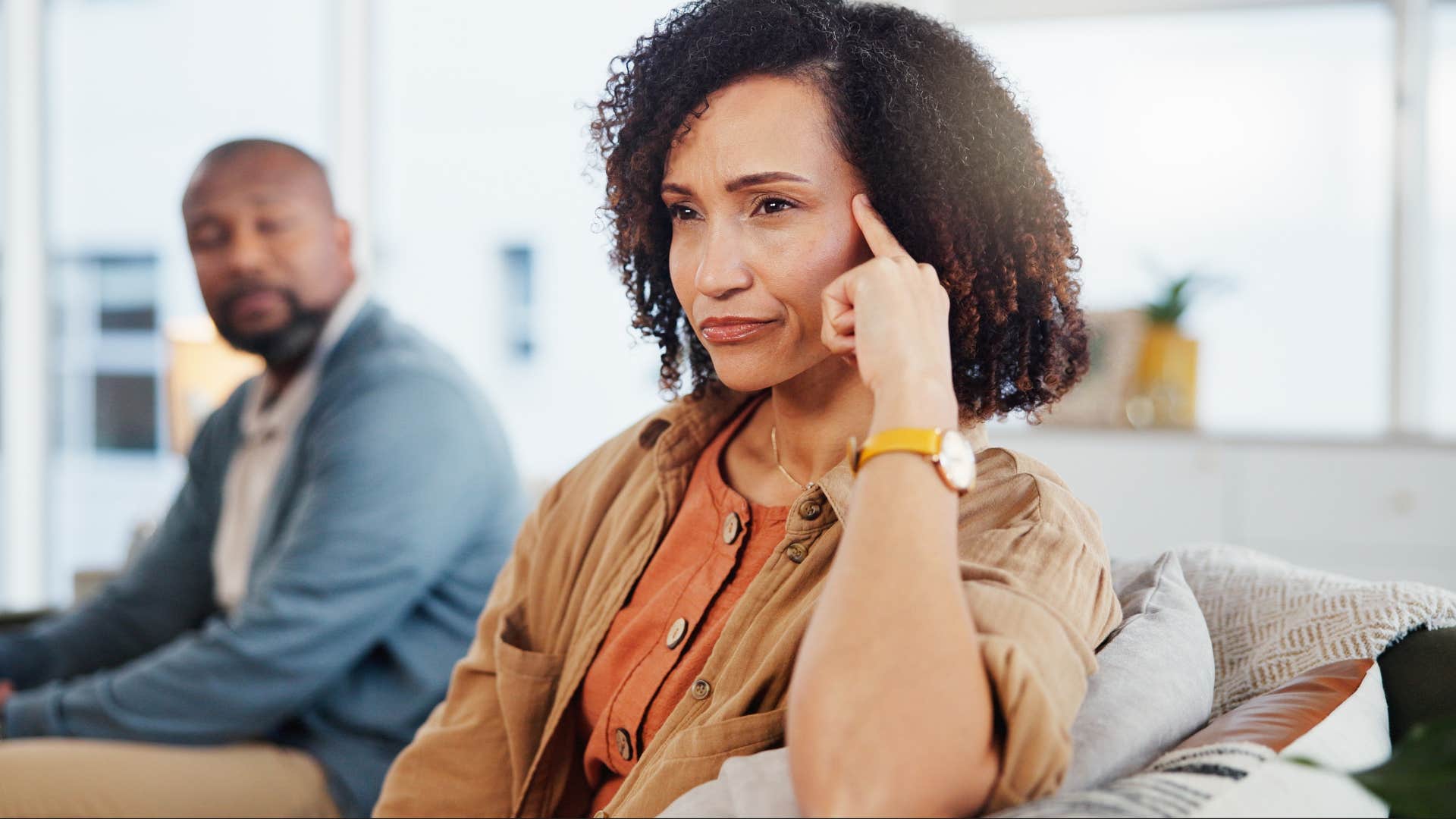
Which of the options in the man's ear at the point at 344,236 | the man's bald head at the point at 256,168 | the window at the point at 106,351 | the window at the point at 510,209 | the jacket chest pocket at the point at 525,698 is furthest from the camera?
the window at the point at 106,351

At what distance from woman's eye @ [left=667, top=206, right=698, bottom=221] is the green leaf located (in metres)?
0.76

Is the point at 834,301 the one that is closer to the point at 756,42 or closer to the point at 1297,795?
the point at 756,42

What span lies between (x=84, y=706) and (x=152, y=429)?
3.07 metres

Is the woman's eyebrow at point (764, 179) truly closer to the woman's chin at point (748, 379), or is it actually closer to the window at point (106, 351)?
the woman's chin at point (748, 379)

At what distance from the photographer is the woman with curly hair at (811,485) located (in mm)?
850

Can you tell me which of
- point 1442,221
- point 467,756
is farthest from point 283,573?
point 1442,221

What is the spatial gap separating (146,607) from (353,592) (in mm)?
673

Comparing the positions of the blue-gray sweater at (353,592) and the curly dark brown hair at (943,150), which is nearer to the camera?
the curly dark brown hair at (943,150)

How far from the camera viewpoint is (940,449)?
93 cm

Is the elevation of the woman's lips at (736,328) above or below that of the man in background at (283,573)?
above

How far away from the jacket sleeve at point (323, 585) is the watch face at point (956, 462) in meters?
1.16

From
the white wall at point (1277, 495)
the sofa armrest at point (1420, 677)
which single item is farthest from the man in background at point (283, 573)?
the white wall at point (1277, 495)

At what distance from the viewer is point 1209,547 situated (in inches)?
55.1

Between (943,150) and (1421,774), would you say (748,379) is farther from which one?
(1421,774)
